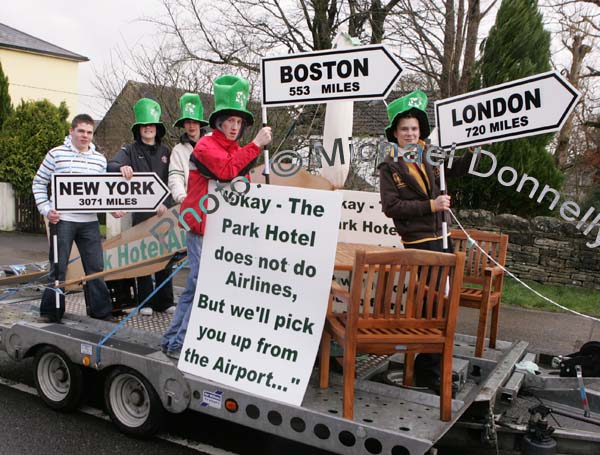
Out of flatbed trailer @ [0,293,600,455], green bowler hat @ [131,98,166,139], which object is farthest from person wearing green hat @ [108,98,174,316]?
flatbed trailer @ [0,293,600,455]

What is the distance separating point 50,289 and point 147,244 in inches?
36.3

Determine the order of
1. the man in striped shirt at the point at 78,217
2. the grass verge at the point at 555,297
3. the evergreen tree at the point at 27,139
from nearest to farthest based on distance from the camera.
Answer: the man in striped shirt at the point at 78,217
the grass verge at the point at 555,297
the evergreen tree at the point at 27,139

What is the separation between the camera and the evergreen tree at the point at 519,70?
1116 cm

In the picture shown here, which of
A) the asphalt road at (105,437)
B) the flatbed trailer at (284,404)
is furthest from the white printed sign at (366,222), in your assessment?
the asphalt road at (105,437)

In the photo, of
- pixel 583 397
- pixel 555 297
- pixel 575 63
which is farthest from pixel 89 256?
pixel 575 63

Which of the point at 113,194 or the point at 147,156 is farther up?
the point at 147,156

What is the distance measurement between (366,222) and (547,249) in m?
6.30

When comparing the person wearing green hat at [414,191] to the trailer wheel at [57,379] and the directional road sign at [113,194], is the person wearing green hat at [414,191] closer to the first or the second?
the directional road sign at [113,194]

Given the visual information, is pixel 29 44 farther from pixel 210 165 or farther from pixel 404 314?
pixel 404 314

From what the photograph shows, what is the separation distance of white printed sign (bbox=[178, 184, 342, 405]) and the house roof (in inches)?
1343

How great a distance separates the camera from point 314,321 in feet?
11.7

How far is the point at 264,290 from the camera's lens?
3777mm

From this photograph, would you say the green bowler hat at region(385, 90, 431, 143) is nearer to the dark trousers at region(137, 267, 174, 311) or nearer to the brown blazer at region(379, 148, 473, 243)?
the brown blazer at region(379, 148, 473, 243)

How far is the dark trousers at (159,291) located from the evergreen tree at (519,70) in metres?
6.99
